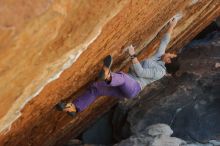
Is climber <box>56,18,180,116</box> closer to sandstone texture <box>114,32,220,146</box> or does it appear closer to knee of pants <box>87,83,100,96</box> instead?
knee of pants <box>87,83,100,96</box>

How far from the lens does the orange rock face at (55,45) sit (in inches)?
104

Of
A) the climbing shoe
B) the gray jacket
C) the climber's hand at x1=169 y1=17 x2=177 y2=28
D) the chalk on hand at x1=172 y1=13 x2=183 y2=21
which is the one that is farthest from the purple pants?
the chalk on hand at x1=172 y1=13 x2=183 y2=21

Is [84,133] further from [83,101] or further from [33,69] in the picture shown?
[33,69]

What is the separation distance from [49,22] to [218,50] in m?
5.33

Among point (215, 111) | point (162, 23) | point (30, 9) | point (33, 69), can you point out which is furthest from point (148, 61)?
point (30, 9)

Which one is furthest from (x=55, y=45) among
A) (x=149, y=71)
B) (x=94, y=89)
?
(x=149, y=71)

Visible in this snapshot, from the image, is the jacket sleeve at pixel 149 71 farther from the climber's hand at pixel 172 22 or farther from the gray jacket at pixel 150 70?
the climber's hand at pixel 172 22

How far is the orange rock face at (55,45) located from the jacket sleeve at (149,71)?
0.29m

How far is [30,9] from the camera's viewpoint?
2574mm

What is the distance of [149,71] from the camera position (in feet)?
15.9

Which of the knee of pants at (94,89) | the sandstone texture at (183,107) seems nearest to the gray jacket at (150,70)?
the knee of pants at (94,89)

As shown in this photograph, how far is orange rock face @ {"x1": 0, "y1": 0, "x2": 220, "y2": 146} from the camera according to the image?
264cm

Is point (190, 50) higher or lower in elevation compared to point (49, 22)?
lower

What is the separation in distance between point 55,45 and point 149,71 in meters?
1.99
